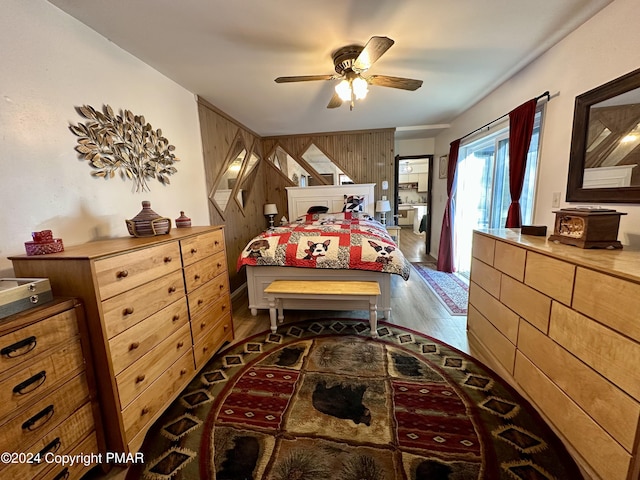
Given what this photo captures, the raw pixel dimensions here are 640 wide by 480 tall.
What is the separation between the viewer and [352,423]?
1.45 metres

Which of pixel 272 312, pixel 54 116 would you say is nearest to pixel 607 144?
pixel 272 312

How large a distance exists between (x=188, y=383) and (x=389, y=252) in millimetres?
1977

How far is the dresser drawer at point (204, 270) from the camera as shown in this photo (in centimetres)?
178

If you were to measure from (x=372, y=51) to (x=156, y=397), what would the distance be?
246cm

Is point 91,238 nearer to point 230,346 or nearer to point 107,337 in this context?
point 107,337

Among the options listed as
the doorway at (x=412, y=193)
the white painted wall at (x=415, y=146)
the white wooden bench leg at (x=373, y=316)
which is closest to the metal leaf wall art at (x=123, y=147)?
the white wooden bench leg at (x=373, y=316)

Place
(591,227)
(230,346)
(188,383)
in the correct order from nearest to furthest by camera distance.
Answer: (591,227) → (188,383) → (230,346)

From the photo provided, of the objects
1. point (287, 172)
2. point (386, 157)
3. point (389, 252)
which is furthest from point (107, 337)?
point (386, 157)

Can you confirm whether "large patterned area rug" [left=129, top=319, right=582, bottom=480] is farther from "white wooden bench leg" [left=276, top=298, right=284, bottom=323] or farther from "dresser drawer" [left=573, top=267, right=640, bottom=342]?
"dresser drawer" [left=573, top=267, right=640, bottom=342]

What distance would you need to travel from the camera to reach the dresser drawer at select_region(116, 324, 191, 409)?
49.4 inches

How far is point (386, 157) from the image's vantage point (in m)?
4.59

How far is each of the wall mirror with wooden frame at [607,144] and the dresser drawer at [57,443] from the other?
300cm

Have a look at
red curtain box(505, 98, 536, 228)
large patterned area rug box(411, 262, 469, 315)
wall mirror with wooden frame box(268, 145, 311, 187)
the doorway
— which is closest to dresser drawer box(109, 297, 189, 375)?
large patterned area rug box(411, 262, 469, 315)

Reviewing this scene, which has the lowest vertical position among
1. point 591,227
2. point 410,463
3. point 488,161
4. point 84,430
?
point 410,463
